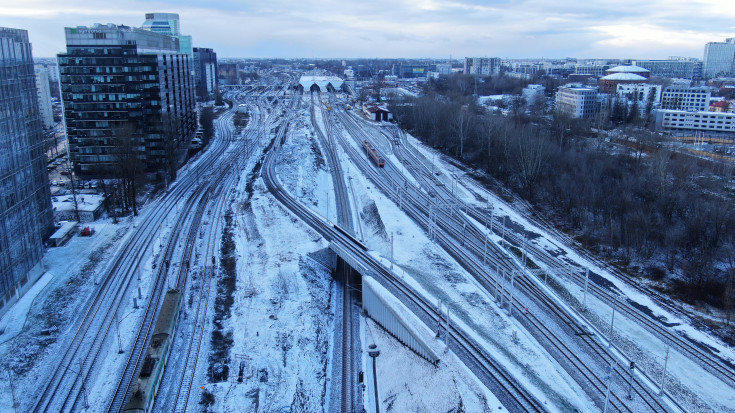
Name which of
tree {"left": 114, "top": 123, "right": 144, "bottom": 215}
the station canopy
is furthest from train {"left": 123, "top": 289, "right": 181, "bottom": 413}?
the station canopy

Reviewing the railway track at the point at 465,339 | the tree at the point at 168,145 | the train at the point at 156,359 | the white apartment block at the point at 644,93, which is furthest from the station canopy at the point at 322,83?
the train at the point at 156,359

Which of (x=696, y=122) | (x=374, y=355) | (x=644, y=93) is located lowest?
(x=374, y=355)

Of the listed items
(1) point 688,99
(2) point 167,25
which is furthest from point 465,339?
(2) point 167,25

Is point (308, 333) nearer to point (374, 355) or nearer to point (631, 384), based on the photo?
point (374, 355)

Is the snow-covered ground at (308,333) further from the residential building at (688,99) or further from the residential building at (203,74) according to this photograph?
the residential building at (203,74)

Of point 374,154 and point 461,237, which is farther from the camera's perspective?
point 374,154

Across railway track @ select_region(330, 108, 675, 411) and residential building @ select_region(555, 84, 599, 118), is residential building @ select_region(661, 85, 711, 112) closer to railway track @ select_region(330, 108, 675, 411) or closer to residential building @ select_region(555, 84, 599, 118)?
residential building @ select_region(555, 84, 599, 118)
